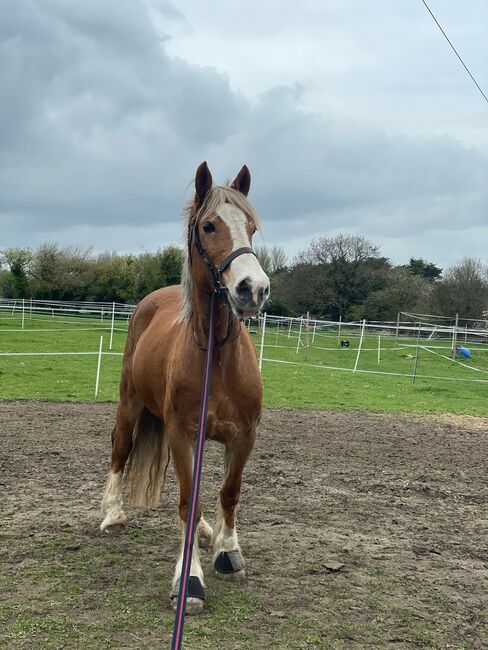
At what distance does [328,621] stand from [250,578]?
2.43 feet

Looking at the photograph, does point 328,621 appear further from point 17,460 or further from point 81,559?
point 17,460

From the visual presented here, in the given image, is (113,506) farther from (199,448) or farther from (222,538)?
(199,448)

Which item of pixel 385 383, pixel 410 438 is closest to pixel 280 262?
pixel 385 383

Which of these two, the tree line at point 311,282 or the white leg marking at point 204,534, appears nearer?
→ the white leg marking at point 204,534

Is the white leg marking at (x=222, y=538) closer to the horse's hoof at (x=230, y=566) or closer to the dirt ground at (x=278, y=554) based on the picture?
the horse's hoof at (x=230, y=566)

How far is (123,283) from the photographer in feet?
138

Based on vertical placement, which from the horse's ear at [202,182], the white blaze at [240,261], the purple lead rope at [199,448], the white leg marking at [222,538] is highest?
the horse's ear at [202,182]

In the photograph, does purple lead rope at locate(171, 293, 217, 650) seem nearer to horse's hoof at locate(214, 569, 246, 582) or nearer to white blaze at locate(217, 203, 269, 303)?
white blaze at locate(217, 203, 269, 303)

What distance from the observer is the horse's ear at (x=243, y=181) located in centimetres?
357

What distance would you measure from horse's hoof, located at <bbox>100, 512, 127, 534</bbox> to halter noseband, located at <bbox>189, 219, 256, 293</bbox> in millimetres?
2369

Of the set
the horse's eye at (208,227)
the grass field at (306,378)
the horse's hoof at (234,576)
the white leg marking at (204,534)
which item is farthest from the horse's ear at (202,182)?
the grass field at (306,378)

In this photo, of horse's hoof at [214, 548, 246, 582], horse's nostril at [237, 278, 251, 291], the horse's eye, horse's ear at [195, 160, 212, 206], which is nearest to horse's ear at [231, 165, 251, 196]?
horse's ear at [195, 160, 212, 206]

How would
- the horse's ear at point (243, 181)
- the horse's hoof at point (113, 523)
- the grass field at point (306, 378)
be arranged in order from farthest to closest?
the grass field at point (306, 378)
the horse's hoof at point (113, 523)
the horse's ear at point (243, 181)

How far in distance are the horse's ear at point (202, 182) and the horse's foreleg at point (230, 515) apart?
1.52 metres
